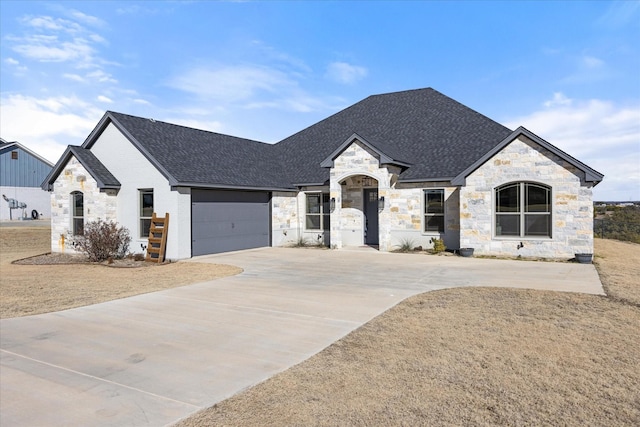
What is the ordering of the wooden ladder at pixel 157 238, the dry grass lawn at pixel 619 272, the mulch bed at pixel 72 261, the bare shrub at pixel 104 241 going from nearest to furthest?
the dry grass lawn at pixel 619 272 → the mulch bed at pixel 72 261 → the wooden ladder at pixel 157 238 → the bare shrub at pixel 104 241

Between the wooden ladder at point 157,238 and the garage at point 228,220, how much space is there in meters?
1.09

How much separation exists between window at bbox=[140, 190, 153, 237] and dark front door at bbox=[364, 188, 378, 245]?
30.7 feet

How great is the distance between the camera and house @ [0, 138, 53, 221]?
39.5m

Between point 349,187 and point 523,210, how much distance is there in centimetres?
764

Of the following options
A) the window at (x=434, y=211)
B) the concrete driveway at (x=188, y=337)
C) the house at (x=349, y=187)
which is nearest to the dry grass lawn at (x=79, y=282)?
the concrete driveway at (x=188, y=337)

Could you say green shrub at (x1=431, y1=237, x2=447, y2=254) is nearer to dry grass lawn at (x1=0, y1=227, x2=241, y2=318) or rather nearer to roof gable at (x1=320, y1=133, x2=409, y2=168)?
roof gable at (x1=320, y1=133, x2=409, y2=168)

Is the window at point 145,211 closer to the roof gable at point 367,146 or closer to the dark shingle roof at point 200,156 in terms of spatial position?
the dark shingle roof at point 200,156

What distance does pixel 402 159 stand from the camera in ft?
62.0

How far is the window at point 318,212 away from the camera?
20906 mm

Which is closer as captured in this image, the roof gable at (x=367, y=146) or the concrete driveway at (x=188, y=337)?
the concrete driveway at (x=188, y=337)

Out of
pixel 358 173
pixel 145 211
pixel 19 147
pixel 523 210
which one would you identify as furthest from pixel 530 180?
pixel 19 147

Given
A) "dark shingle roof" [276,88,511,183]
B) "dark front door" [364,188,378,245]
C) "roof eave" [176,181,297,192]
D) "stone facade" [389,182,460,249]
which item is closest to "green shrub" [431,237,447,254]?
"stone facade" [389,182,460,249]

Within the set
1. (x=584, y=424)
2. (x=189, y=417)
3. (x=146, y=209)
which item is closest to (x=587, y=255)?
(x=584, y=424)

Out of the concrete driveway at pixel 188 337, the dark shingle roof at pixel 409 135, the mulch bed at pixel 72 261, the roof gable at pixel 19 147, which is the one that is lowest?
the concrete driveway at pixel 188 337
